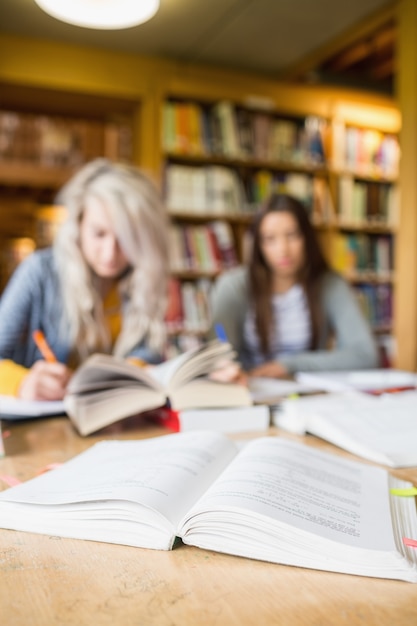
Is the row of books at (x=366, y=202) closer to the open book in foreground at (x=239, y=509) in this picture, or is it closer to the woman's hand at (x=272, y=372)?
the woman's hand at (x=272, y=372)

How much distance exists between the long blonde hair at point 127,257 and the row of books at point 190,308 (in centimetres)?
183

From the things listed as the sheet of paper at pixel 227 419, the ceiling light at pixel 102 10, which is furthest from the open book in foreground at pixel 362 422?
the ceiling light at pixel 102 10

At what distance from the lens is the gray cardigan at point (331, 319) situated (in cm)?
199

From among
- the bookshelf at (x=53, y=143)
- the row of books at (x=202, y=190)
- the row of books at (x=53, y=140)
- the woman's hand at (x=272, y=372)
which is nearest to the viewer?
the woman's hand at (x=272, y=372)

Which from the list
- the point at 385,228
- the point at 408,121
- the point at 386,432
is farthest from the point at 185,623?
the point at 385,228

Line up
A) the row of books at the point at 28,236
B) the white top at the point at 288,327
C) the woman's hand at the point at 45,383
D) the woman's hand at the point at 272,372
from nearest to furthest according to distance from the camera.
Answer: the woman's hand at the point at 45,383 < the woman's hand at the point at 272,372 < the white top at the point at 288,327 < the row of books at the point at 28,236

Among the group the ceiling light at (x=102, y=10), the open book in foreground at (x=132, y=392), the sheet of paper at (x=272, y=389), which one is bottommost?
the sheet of paper at (x=272, y=389)

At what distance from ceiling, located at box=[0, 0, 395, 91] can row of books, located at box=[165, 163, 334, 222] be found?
2.50ft

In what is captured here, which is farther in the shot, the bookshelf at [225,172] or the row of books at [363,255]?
the row of books at [363,255]

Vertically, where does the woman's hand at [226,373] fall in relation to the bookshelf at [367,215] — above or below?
below

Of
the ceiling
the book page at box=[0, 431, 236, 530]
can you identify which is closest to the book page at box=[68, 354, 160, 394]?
the book page at box=[0, 431, 236, 530]

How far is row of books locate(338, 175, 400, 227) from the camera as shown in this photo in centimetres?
402

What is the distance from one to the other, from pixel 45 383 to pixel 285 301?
119 cm

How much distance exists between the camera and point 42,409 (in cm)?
106
